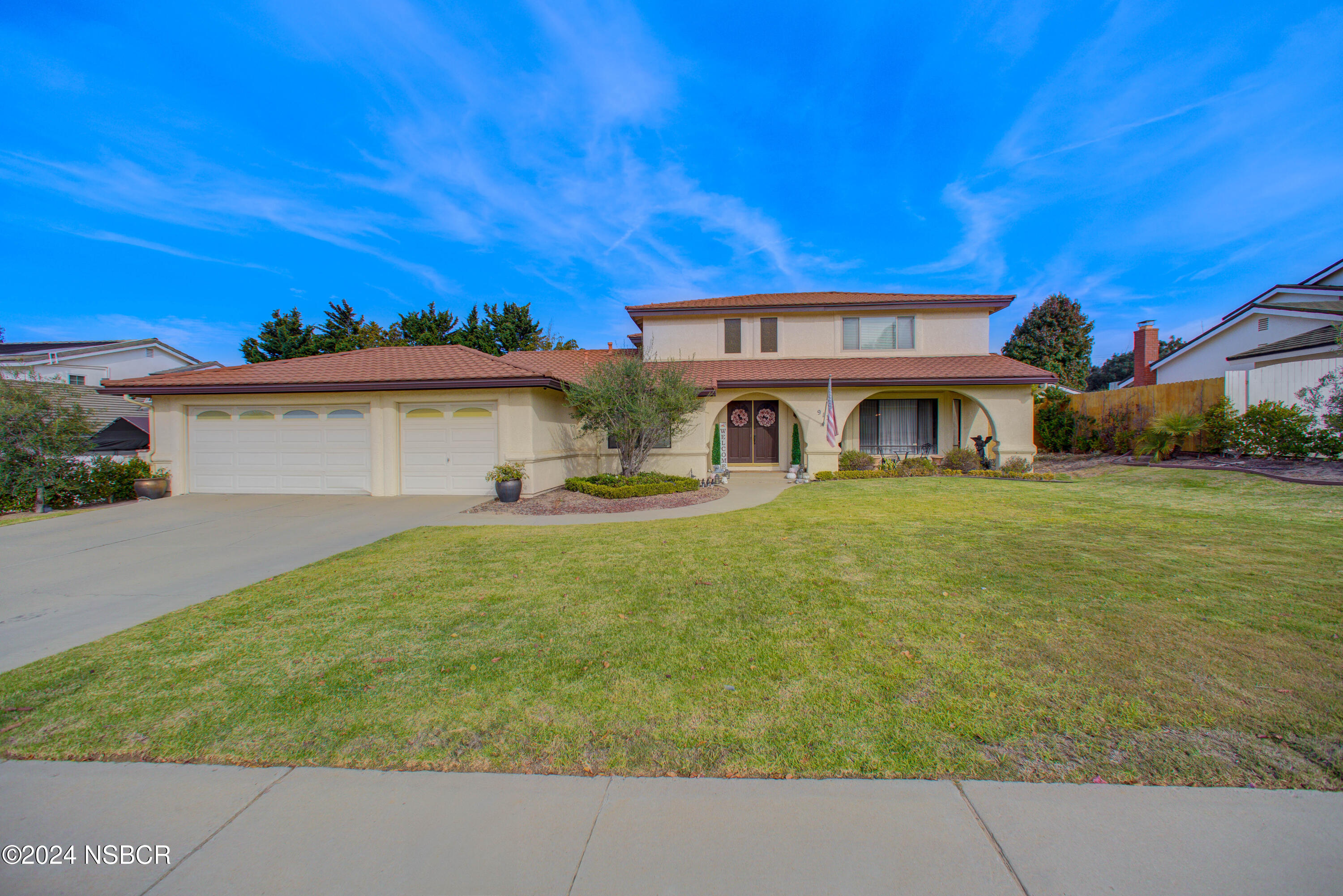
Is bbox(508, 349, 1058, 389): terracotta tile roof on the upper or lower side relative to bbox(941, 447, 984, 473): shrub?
upper

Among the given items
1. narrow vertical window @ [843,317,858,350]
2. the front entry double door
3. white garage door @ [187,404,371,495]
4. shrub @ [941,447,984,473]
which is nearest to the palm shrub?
shrub @ [941,447,984,473]

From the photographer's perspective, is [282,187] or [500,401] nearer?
[500,401]

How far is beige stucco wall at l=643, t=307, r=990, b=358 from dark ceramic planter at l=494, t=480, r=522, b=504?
24.7 feet

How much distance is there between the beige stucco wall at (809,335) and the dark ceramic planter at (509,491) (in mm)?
7541

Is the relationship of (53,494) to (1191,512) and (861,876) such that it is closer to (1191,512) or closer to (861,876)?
(861,876)

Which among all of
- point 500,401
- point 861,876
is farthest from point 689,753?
point 500,401

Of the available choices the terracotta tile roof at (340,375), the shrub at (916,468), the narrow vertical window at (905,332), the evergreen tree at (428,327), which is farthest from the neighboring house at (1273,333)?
the evergreen tree at (428,327)

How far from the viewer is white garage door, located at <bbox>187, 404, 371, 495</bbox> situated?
13.8 m

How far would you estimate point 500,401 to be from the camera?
13352mm

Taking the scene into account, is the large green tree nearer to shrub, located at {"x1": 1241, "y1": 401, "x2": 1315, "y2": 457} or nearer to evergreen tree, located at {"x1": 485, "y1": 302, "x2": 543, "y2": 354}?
shrub, located at {"x1": 1241, "y1": 401, "x2": 1315, "y2": 457}

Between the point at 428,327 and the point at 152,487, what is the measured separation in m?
20.1

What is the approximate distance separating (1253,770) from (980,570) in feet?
11.1

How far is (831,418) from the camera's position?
52.3ft

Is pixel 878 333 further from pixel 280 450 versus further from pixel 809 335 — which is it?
pixel 280 450
